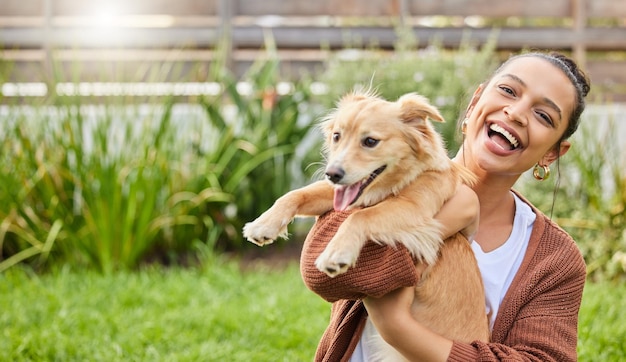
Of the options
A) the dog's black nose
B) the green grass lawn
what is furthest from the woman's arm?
the green grass lawn

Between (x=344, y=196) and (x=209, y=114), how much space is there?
15.7 ft

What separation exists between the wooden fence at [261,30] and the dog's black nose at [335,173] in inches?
263

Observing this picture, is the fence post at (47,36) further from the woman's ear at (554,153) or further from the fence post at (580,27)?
the woman's ear at (554,153)

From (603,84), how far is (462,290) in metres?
7.40

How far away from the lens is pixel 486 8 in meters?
9.06

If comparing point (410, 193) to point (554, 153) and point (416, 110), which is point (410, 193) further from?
point (554, 153)

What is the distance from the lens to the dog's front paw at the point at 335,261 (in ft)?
6.78

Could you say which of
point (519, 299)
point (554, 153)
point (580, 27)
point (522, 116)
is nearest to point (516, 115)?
point (522, 116)

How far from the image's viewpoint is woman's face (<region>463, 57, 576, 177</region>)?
2.46m

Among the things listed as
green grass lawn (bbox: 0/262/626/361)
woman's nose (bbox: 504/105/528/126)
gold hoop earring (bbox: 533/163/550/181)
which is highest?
woman's nose (bbox: 504/105/528/126)

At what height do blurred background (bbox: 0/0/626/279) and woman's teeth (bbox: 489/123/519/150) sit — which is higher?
woman's teeth (bbox: 489/123/519/150)

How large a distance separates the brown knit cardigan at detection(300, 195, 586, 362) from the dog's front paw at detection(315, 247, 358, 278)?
0.32ft

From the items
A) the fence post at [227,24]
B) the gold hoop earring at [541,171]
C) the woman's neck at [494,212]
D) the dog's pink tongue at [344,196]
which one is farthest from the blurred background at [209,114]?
the dog's pink tongue at [344,196]

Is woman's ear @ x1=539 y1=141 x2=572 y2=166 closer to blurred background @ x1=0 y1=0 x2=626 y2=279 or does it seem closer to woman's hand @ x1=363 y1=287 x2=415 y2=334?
woman's hand @ x1=363 y1=287 x2=415 y2=334
